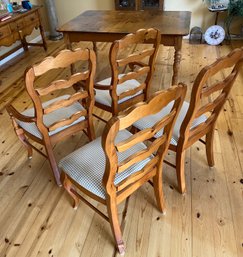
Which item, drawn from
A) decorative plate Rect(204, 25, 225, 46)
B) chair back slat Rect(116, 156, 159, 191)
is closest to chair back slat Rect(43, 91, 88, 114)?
chair back slat Rect(116, 156, 159, 191)

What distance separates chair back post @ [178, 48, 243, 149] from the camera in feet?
3.68

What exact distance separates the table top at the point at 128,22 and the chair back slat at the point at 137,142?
1.48 m

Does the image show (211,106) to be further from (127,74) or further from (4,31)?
(4,31)

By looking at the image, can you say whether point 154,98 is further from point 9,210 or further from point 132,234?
point 9,210

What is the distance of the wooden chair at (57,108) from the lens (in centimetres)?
128

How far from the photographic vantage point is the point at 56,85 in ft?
4.36

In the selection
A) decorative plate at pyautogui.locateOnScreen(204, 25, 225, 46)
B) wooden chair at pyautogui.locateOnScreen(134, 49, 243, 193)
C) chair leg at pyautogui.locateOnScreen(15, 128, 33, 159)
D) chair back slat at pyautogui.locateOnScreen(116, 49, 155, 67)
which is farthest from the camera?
decorative plate at pyautogui.locateOnScreen(204, 25, 225, 46)

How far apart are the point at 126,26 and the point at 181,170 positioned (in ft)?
5.67

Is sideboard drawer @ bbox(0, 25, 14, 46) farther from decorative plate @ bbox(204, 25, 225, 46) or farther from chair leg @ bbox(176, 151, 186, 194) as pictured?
decorative plate @ bbox(204, 25, 225, 46)

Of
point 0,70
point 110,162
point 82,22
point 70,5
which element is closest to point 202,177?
point 110,162

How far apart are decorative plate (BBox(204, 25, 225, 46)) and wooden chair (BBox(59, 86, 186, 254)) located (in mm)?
3274

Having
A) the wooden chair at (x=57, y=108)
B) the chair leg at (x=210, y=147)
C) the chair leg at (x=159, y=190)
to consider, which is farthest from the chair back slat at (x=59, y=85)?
the chair leg at (x=210, y=147)

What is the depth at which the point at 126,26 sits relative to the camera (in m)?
2.63

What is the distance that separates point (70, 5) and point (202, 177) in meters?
4.13
